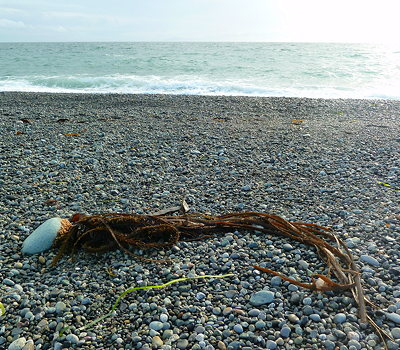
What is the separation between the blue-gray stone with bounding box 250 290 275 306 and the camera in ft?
7.18

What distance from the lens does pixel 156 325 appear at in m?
2.04

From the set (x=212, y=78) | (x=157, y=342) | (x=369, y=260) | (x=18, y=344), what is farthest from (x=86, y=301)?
(x=212, y=78)

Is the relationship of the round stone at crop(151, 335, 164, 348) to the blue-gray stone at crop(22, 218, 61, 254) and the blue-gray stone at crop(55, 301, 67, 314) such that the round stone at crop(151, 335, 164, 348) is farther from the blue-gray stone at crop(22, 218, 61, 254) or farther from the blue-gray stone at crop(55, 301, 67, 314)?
the blue-gray stone at crop(22, 218, 61, 254)

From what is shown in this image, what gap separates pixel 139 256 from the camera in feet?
8.91

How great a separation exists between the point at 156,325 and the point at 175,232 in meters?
1.00

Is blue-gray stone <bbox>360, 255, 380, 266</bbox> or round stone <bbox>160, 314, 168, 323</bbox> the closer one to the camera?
round stone <bbox>160, 314, 168, 323</bbox>

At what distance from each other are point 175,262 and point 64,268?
0.81m

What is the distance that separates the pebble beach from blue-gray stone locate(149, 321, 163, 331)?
0.01 meters

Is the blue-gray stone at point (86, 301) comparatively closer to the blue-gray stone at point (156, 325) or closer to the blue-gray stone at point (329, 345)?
the blue-gray stone at point (156, 325)

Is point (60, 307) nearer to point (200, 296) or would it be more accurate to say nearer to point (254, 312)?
point (200, 296)

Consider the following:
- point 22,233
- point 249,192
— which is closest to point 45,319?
point 22,233

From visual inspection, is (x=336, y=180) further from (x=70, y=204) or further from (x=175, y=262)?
(x=70, y=204)

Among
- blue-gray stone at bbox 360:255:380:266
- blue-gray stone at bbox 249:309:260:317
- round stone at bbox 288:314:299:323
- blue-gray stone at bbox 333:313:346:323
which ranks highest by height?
blue-gray stone at bbox 333:313:346:323

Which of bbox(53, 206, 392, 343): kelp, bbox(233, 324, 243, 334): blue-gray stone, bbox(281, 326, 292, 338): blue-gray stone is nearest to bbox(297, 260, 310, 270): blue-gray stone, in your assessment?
bbox(53, 206, 392, 343): kelp
